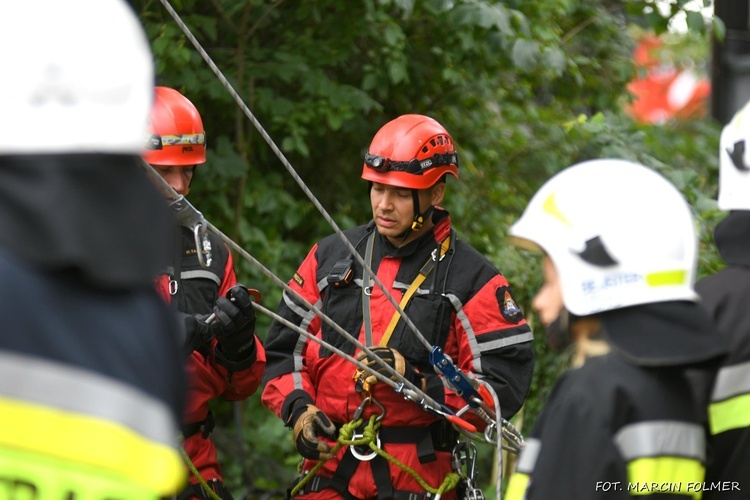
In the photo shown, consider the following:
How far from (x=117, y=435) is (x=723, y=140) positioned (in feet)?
7.22

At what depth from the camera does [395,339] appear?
13.2 feet

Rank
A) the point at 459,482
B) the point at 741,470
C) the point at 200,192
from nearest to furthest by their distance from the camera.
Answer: the point at 741,470, the point at 459,482, the point at 200,192

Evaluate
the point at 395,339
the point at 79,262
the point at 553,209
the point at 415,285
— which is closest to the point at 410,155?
the point at 415,285

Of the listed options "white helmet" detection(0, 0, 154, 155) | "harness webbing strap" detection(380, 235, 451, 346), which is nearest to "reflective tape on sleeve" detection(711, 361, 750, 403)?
"harness webbing strap" detection(380, 235, 451, 346)

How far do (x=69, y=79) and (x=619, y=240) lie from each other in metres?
1.32

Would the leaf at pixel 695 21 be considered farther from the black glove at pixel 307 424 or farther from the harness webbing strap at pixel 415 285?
the black glove at pixel 307 424

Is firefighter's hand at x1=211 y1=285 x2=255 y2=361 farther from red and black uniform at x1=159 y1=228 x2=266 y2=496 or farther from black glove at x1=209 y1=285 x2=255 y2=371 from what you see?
red and black uniform at x1=159 y1=228 x2=266 y2=496

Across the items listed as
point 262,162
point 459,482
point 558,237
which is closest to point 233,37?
point 262,162

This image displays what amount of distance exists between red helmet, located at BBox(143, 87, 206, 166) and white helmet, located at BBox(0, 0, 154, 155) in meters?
2.66

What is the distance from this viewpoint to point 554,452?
219 centimetres

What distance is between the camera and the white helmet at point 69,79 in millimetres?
1414

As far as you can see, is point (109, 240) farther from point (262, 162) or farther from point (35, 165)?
point (262, 162)

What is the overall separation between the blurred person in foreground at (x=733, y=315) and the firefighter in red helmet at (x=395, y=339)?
4.00 feet

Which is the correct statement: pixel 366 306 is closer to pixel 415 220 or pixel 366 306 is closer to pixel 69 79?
pixel 415 220
